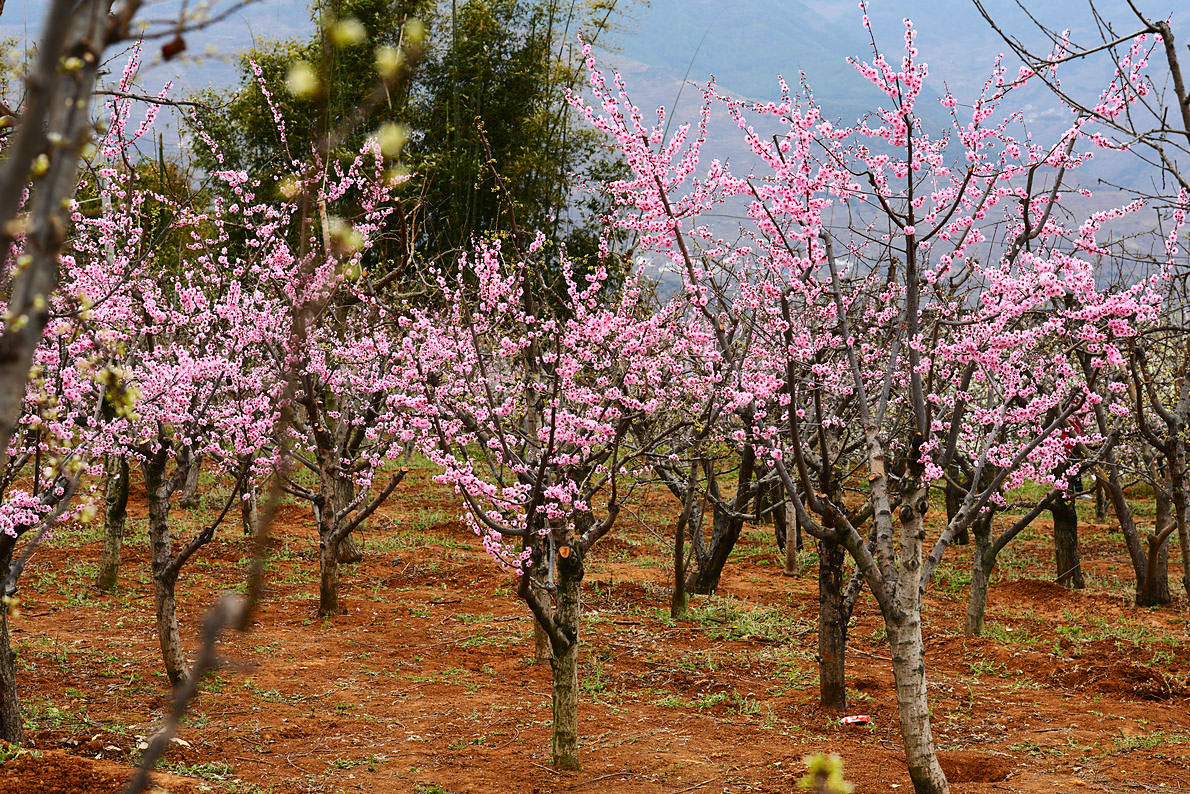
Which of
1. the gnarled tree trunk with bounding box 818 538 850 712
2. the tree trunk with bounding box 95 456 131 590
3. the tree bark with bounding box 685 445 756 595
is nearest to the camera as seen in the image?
the gnarled tree trunk with bounding box 818 538 850 712

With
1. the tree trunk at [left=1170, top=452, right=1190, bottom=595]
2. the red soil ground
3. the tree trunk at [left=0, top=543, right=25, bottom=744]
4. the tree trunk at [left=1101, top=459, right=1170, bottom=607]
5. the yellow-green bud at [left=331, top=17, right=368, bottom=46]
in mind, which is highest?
the yellow-green bud at [left=331, top=17, right=368, bottom=46]

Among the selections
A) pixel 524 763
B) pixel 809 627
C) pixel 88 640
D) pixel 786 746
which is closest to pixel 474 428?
pixel 524 763

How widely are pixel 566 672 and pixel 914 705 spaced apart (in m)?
2.21

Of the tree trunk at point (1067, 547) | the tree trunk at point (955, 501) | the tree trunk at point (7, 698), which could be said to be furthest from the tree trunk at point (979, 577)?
the tree trunk at point (7, 698)

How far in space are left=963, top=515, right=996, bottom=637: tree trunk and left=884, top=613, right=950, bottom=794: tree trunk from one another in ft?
19.0

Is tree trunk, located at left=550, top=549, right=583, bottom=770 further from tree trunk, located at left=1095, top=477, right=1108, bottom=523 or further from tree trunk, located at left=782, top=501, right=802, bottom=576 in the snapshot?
tree trunk, located at left=1095, top=477, right=1108, bottom=523

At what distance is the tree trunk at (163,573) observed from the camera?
24.4 feet

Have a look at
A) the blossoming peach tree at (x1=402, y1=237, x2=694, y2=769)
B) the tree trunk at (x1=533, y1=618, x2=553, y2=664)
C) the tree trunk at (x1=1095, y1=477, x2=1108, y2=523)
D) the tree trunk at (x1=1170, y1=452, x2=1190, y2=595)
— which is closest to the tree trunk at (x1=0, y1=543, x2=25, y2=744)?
the blossoming peach tree at (x1=402, y1=237, x2=694, y2=769)

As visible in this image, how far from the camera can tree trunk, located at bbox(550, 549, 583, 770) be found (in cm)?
619

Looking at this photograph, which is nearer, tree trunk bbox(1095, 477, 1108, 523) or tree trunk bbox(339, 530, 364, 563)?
tree trunk bbox(339, 530, 364, 563)

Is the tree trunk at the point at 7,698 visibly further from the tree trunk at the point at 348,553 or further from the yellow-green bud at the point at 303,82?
the tree trunk at the point at 348,553

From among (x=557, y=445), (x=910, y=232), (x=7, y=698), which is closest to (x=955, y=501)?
(x=557, y=445)

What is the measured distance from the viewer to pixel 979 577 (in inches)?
423

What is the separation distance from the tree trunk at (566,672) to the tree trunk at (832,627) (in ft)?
8.19
